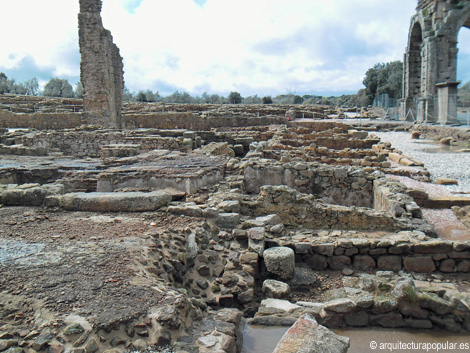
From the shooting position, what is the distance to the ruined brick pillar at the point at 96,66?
15352 millimetres

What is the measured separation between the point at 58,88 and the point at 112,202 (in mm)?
47754

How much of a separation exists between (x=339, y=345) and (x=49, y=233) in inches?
131

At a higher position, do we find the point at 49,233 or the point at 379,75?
the point at 379,75

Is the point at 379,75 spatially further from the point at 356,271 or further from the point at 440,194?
the point at 356,271

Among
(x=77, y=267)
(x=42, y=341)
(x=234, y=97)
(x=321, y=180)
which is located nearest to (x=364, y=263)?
(x=321, y=180)

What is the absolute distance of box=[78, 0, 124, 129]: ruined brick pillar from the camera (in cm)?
1535

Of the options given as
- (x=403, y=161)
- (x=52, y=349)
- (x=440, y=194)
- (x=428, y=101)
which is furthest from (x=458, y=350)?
(x=428, y=101)

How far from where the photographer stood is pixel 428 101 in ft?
77.7

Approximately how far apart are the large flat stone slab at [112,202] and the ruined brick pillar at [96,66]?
38.1ft

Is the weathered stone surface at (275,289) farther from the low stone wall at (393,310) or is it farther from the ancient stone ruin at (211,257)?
the low stone wall at (393,310)

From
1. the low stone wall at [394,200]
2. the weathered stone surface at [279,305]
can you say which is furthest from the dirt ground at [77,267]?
the low stone wall at [394,200]

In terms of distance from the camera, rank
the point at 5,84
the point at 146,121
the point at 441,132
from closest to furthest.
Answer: the point at 441,132, the point at 146,121, the point at 5,84

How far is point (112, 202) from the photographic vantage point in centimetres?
527

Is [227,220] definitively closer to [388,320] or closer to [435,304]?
[388,320]
